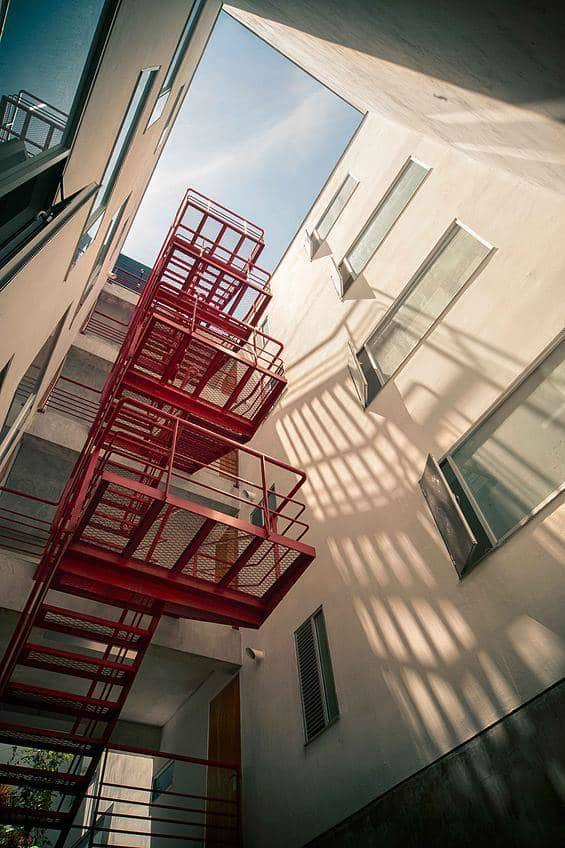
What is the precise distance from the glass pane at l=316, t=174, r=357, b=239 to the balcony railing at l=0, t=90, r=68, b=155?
11.5 m

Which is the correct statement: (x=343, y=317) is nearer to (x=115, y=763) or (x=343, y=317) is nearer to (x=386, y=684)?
(x=386, y=684)

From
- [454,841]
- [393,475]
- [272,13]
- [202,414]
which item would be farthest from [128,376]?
[454,841]

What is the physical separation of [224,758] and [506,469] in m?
7.84

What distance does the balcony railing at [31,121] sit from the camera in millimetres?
2570

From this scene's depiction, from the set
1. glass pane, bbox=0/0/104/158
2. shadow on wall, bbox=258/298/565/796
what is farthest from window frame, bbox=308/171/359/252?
glass pane, bbox=0/0/104/158

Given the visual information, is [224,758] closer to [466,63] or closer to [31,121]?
[31,121]

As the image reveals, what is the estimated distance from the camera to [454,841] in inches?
166

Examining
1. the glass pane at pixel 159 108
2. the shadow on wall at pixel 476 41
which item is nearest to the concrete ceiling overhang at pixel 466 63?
the shadow on wall at pixel 476 41

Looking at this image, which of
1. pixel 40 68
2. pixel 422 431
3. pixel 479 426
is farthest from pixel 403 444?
pixel 40 68

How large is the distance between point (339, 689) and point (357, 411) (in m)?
4.67

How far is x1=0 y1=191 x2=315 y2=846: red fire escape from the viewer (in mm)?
6438

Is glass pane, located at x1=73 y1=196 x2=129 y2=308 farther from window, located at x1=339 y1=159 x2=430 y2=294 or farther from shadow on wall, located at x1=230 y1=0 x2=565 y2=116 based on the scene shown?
shadow on wall, located at x1=230 y1=0 x2=565 y2=116

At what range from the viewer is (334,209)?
14414 mm

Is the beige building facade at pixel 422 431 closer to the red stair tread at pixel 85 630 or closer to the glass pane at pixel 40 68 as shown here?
the glass pane at pixel 40 68
